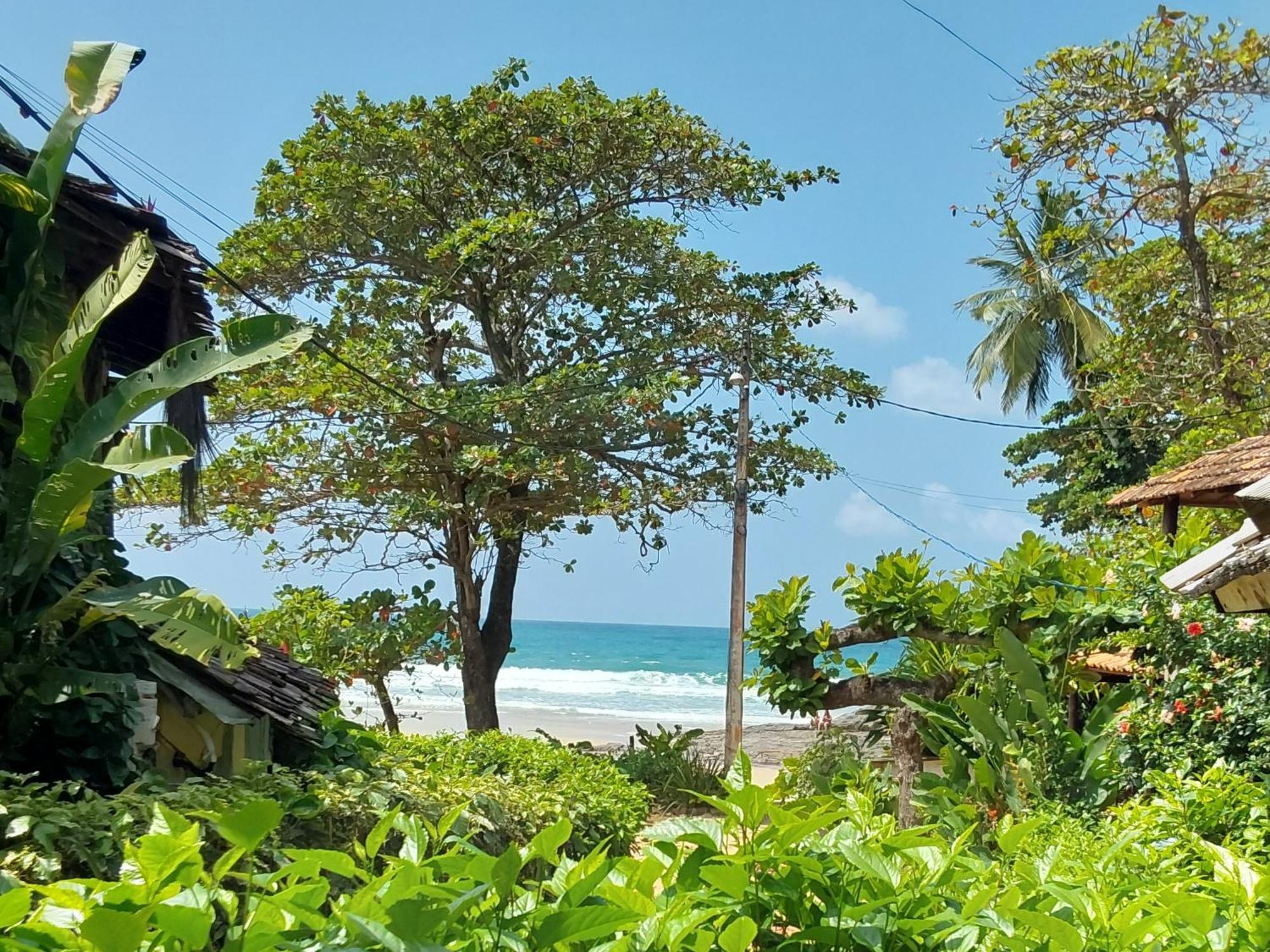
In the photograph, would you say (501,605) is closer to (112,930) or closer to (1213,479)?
(1213,479)

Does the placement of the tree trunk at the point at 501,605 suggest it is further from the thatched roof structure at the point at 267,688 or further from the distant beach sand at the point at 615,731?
the thatched roof structure at the point at 267,688

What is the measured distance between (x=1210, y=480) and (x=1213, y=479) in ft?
0.17

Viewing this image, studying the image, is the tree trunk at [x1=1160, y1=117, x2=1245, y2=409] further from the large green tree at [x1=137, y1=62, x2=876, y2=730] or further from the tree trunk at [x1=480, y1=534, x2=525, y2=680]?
the tree trunk at [x1=480, y1=534, x2=525, y2=680]

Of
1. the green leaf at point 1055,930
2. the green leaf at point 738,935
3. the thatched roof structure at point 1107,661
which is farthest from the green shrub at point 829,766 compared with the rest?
the green leaf at point 738,935

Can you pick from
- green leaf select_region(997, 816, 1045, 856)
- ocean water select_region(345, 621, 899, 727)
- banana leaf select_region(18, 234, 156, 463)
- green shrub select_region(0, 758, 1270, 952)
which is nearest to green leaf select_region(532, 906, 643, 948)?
green shrub select_region(0, 758, 1270, 952)

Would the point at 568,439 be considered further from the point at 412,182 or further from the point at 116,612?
the point at 116,612

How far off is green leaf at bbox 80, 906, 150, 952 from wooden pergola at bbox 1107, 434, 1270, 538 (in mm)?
7418

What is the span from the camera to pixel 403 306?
14383mm

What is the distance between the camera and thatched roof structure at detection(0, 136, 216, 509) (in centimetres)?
573

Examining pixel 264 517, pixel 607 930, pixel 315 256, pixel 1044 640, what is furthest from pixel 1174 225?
pixel 607 930

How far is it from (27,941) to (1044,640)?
7843mm

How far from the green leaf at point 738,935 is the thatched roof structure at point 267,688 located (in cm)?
499

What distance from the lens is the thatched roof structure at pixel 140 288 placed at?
18.8ft

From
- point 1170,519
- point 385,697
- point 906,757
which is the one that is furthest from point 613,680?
point 906,757
